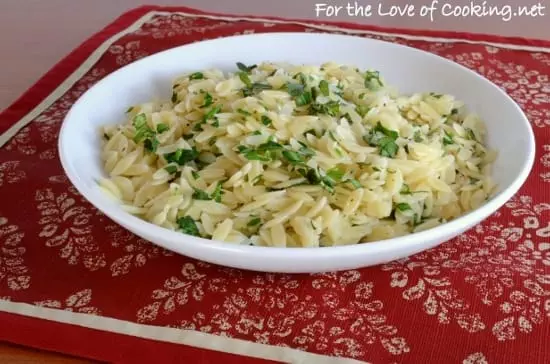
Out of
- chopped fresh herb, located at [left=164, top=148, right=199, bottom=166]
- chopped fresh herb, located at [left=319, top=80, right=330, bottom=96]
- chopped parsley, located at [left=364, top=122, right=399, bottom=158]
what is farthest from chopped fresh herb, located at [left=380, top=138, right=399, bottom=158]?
chopped fresh herb, located at [left=164, top=148, right=199, bottom=166]

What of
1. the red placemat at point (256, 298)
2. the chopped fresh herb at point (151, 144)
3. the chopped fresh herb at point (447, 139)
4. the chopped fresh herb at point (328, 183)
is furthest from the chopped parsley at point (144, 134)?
the chopped fresh herb at point (447, 139)

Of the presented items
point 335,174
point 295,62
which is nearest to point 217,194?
point 335,174

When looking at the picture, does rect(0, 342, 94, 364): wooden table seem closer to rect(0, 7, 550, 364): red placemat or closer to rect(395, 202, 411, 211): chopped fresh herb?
rect(0, 7, 550, 364): red placemat

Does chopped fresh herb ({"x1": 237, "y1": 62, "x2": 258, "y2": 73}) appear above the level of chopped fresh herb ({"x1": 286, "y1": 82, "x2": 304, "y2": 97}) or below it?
below

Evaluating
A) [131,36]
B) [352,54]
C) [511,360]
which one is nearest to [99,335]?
[511,360]

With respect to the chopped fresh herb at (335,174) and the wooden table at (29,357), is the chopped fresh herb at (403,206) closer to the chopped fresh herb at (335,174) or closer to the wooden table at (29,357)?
the chopped fresh herb at (335,174)

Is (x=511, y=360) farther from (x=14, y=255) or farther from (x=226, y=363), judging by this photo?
(x=14, y=255)

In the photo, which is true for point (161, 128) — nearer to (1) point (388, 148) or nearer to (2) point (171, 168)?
(2) point (171, 168)
